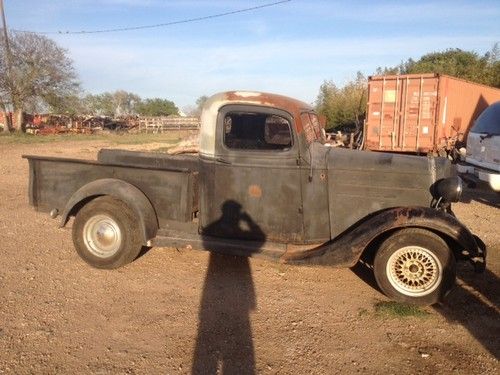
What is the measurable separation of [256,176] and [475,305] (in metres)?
2.51

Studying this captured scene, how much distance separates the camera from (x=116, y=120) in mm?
42438

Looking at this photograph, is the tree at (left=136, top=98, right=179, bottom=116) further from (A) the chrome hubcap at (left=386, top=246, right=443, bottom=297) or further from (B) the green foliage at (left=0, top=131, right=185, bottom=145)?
(A) the chrome hubcap at (left=386, top=246, right=443, bottom=297)

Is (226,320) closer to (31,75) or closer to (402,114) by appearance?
(402,114)

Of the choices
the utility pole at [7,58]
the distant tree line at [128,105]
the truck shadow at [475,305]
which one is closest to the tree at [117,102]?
the distant tree line at [128,105]

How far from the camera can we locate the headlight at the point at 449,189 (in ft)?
13.7

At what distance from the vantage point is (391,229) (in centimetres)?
418

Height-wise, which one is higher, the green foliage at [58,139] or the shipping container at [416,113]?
the shipping container at [416,113]

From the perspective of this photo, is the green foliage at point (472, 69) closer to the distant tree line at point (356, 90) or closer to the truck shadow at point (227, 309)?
the distant tree line at point (356, 90)

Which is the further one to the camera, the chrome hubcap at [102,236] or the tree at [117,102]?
the tree at [117,102]

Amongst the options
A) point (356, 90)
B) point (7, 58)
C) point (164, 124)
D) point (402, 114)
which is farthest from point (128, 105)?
point (402, 114)

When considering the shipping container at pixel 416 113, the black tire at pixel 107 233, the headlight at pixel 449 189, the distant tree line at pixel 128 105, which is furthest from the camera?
the distant tree line at pixel 128 105

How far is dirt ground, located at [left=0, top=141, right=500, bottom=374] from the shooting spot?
3213 millimetres

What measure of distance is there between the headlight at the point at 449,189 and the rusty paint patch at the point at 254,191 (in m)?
1.78

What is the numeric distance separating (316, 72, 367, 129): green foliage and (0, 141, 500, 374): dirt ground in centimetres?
1694
